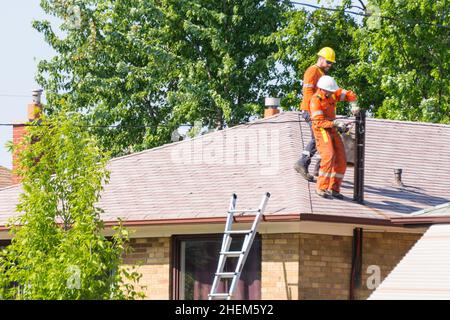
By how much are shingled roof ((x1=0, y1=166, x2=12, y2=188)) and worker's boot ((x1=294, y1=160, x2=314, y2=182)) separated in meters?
14.8

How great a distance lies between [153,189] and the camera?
2206 centimetres

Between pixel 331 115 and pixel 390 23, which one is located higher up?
pixel 390 23

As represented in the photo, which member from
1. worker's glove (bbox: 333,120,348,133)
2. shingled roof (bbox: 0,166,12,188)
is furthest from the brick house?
shingled roof (bbox: 0,166,12,188)

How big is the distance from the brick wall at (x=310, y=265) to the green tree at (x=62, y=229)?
2.69 metres

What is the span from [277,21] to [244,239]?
815 inches

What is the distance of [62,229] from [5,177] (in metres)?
17.4

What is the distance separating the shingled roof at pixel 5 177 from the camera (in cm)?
3411

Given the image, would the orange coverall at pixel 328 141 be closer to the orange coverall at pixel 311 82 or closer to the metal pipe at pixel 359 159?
the orange coverall at pixel 311 82

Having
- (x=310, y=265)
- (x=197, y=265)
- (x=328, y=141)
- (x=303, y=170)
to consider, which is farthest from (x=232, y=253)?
(x=303, y=170)

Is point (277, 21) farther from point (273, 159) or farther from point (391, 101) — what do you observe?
point (273, 159)

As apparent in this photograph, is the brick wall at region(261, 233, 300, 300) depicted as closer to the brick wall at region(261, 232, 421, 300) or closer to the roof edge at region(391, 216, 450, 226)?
the brick wall at region(261, 232, 421, 300)

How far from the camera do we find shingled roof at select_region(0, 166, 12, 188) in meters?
34.1
